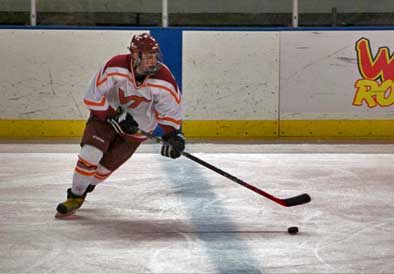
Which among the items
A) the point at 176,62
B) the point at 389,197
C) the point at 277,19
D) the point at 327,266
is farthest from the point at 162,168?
the point at 277,19

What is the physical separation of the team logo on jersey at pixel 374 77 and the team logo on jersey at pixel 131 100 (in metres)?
5.50

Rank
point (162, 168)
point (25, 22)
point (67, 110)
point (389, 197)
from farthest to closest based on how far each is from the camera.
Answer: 1. point (25, 22)
2. point (67, 110)
3. point (162, 168)
4. point (389, 197)

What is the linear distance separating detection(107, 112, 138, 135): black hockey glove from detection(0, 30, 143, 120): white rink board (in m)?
5.04

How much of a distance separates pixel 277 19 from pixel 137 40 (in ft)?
22.3

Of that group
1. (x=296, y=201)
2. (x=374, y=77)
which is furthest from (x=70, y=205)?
(x=374, y=77)

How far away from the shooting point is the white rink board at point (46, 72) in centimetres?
1052

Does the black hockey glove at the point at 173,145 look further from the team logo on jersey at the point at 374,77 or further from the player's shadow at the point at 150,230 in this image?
the team logo on jersey at the point at 374,77

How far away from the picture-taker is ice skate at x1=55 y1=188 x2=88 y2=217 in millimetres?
5594

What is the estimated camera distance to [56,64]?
10578 mm

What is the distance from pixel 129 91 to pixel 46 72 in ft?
17.0

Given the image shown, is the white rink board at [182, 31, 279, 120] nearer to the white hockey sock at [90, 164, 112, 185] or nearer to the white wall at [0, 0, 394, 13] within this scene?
the white wall at [0, 0, 394, 13]

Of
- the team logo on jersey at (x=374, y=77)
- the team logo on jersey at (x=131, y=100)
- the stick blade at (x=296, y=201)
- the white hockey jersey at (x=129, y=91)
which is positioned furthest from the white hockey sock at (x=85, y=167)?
the team logo on jersey at (x=374, y=77)

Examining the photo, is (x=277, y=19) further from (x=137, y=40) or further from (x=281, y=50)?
(x=137, y=40)

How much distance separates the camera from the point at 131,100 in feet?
18.6
